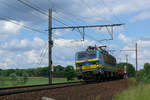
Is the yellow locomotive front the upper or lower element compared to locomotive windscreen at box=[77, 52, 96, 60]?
lower

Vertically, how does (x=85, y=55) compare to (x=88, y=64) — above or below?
above

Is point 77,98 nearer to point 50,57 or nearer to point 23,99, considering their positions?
point 23,99

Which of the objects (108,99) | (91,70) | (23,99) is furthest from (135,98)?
(91,70)

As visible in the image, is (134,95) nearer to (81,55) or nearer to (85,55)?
(85,55)

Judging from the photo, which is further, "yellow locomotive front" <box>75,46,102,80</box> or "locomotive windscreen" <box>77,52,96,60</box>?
"locomotive windscreen" <box>77,52,96,60</box>

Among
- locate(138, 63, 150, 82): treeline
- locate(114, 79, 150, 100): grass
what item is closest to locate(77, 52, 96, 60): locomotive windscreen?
locate(138, 63, 150, 82): treeline

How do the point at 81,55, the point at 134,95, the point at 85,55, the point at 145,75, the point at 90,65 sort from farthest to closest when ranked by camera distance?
the point at 145,75 → the point at 81,55 → the point at 85,55 → the point at 90,65 → the point at 134,95

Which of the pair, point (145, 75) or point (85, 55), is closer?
point (85, 55)

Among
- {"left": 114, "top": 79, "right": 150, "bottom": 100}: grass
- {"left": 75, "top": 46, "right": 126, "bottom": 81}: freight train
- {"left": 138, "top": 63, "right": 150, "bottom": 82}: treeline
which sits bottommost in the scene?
{"left": 138, "top": 63, "right": 150, "bottom": 82}: treeline

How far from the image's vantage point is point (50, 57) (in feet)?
82.4

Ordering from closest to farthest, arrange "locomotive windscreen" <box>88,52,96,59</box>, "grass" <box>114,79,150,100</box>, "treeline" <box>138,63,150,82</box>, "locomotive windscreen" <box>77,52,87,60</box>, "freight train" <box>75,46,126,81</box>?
"grass" <box>114,79,150,100</box>
"freight train" <box>75,46,126,81</box>
"locomotive windscreen" <box>88,52,96,59</box>
"locomotive windscreen" <box>77,52,87,60</box>
"treeline" <box>138,63,150,82</box>

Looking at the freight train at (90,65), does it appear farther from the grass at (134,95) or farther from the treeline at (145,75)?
the grass at (134,95)

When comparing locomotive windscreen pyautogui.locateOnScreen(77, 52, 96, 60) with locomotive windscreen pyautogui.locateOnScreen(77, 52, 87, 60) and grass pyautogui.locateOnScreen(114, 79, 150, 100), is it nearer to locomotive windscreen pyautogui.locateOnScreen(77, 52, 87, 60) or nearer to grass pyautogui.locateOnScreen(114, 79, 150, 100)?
locomotive windscreen pyautogui.locateOnScreen(77, 52, 87, 60)

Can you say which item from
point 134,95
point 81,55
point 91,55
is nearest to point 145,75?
point 91,55
